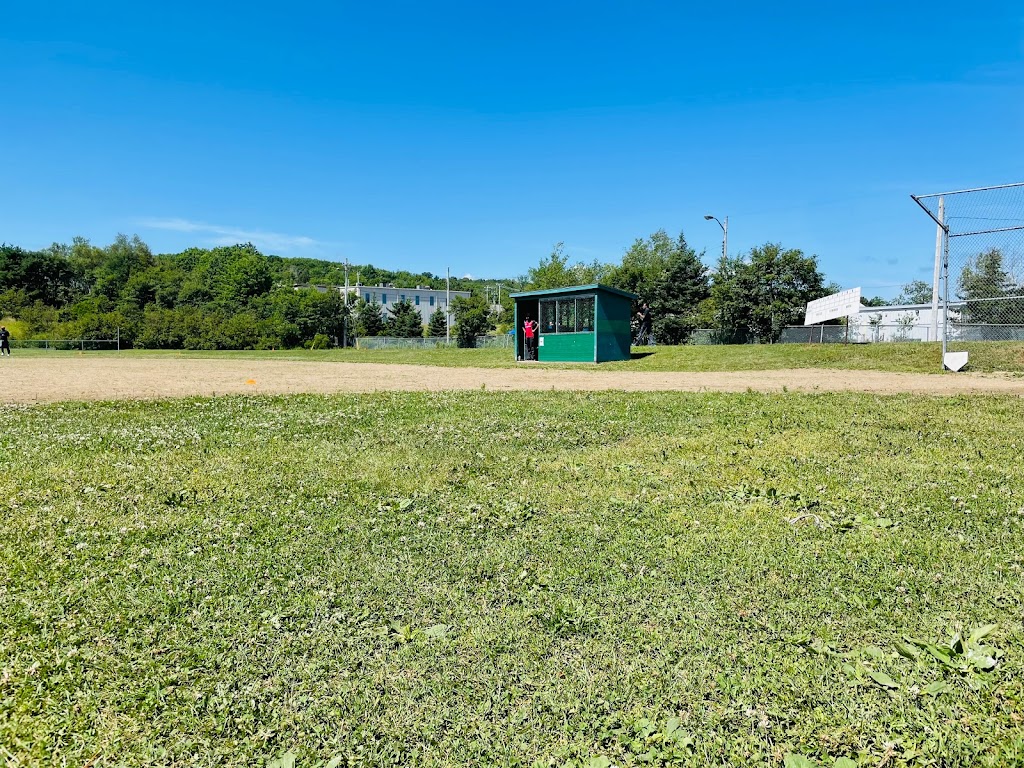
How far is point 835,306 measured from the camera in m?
35.8

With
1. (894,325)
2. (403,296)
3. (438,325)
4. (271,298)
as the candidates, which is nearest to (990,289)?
(894,325)

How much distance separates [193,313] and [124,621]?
7186cm

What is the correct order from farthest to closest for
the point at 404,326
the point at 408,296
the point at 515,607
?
the point at 408,296, the point at 404,326, the point at 515,607

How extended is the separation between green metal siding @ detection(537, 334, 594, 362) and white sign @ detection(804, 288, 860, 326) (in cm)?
1687

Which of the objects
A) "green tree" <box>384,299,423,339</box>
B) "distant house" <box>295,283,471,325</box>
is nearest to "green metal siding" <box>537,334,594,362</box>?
"green tree" <box>384,299,423,339</box>

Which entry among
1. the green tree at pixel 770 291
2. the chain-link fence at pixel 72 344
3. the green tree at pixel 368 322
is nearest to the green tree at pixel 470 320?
the green tree at pixel 368 322

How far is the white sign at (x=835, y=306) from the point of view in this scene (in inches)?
1380

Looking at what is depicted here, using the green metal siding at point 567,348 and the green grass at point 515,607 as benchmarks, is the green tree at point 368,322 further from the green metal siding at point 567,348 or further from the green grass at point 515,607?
the green grass at point 515,607

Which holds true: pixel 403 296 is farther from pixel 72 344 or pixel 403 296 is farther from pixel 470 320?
pixel 72 344

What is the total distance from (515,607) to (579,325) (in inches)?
990

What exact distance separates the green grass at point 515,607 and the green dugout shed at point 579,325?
20.9 meters

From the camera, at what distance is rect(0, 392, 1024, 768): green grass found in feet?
8.12

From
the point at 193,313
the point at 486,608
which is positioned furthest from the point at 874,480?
the point at 193,313

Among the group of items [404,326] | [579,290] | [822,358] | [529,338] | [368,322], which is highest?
[368,322]
